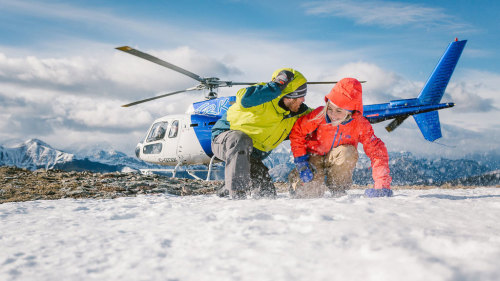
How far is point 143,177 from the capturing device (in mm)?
6762

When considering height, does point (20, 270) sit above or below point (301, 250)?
below

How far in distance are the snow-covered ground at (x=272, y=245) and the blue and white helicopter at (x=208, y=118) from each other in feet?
20.0

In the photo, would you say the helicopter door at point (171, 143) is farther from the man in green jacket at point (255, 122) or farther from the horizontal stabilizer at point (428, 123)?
the horizontal stabilizer at point (428, 123)

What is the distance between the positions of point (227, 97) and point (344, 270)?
7069 mm

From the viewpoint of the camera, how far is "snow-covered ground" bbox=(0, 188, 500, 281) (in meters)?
1.22

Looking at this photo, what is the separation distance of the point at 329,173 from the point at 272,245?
2.59 metres

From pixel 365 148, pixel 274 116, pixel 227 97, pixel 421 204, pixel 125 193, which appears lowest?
pixel 125 193

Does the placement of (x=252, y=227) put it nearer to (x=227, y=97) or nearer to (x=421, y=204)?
(x=421, y=204)

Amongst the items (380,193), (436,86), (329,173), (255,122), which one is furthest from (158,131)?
(380,193)

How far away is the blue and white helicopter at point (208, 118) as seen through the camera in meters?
8.62

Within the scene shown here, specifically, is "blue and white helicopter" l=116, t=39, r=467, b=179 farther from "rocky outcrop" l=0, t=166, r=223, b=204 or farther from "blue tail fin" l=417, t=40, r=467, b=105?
"rocky outcrop" l=0, t=166, r=223, b=204

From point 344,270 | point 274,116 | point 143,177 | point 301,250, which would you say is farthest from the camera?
point 143,177

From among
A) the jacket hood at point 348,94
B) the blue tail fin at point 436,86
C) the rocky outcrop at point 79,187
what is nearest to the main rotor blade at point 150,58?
the rocky outcrop at point 79,187

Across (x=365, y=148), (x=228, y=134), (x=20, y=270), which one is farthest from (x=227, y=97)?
(x=20, y=270)
